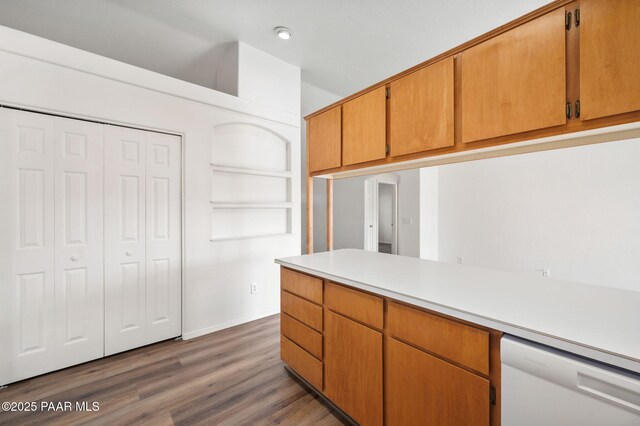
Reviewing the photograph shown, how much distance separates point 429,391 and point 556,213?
403 cm

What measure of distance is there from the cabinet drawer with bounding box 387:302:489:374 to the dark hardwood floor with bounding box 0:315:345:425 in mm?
891

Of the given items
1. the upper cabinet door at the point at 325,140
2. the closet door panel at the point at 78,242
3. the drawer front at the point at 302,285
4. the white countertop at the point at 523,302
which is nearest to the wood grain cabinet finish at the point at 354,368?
the drawer front at the point at 302,285

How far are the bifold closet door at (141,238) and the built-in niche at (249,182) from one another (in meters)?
0.44

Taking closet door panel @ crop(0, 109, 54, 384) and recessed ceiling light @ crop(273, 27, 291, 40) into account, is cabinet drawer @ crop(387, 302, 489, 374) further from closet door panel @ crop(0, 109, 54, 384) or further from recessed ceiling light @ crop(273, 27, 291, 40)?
recessed ceiling light @ crop(273, 27, 291, 40)

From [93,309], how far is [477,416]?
2848mm

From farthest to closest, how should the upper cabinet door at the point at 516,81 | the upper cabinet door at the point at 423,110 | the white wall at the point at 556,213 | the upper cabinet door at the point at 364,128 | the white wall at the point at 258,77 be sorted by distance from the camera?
the white wall at the point at 556,213 → the white wall at the point at 258,77 → the upper cabinet door at the point at 364,128 → the upper cabinet door at the point at 423,110 → the upper cabinet door at the point at 516,81

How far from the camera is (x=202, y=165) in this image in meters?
2.96

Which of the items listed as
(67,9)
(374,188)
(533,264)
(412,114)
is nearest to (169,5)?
(67,9)

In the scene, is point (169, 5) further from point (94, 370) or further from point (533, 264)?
point (533, 264)

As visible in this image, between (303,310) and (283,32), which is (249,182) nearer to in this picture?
(283,32)

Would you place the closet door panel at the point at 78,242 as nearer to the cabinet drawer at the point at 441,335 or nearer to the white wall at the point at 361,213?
the cabinet drawer at the point at 441,335

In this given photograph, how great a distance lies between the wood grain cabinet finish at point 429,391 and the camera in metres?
1.04

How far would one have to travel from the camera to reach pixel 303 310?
1.97 metres

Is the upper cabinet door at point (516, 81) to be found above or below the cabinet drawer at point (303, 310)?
above
